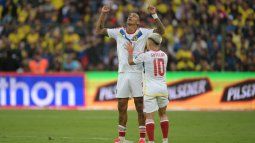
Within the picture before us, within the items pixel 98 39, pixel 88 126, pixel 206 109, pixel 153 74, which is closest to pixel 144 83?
pixel 153 74

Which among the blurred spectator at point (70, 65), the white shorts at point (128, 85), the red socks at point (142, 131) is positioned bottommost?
the red socks at point (142, 131)

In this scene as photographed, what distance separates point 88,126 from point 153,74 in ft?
18.9

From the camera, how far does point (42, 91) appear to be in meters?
26.3

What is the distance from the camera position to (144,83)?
45.3 ft

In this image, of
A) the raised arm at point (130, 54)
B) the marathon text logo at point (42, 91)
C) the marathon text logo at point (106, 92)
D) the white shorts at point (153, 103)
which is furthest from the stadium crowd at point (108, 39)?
the white shorts at point (153, 103)

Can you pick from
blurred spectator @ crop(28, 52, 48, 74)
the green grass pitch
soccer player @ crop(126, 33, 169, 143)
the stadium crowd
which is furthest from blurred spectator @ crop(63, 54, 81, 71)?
soccer player @ crop(126, 33, 169, 143)

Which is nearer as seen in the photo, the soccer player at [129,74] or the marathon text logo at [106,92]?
the soccer player at [129,74]

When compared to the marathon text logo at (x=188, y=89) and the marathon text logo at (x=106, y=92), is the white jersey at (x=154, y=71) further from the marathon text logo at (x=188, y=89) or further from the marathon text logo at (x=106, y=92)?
the marathon text logo at (x=106, y=92)

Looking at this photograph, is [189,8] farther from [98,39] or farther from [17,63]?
[17,63]

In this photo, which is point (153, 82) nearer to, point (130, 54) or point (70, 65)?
point (130, 54)

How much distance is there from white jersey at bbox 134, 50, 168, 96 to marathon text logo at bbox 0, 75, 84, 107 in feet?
41.7

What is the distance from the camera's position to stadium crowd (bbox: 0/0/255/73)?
26.4 meters

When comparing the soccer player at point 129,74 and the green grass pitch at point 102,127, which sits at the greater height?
the soccer player at point 129,74

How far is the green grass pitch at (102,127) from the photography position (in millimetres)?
15461
